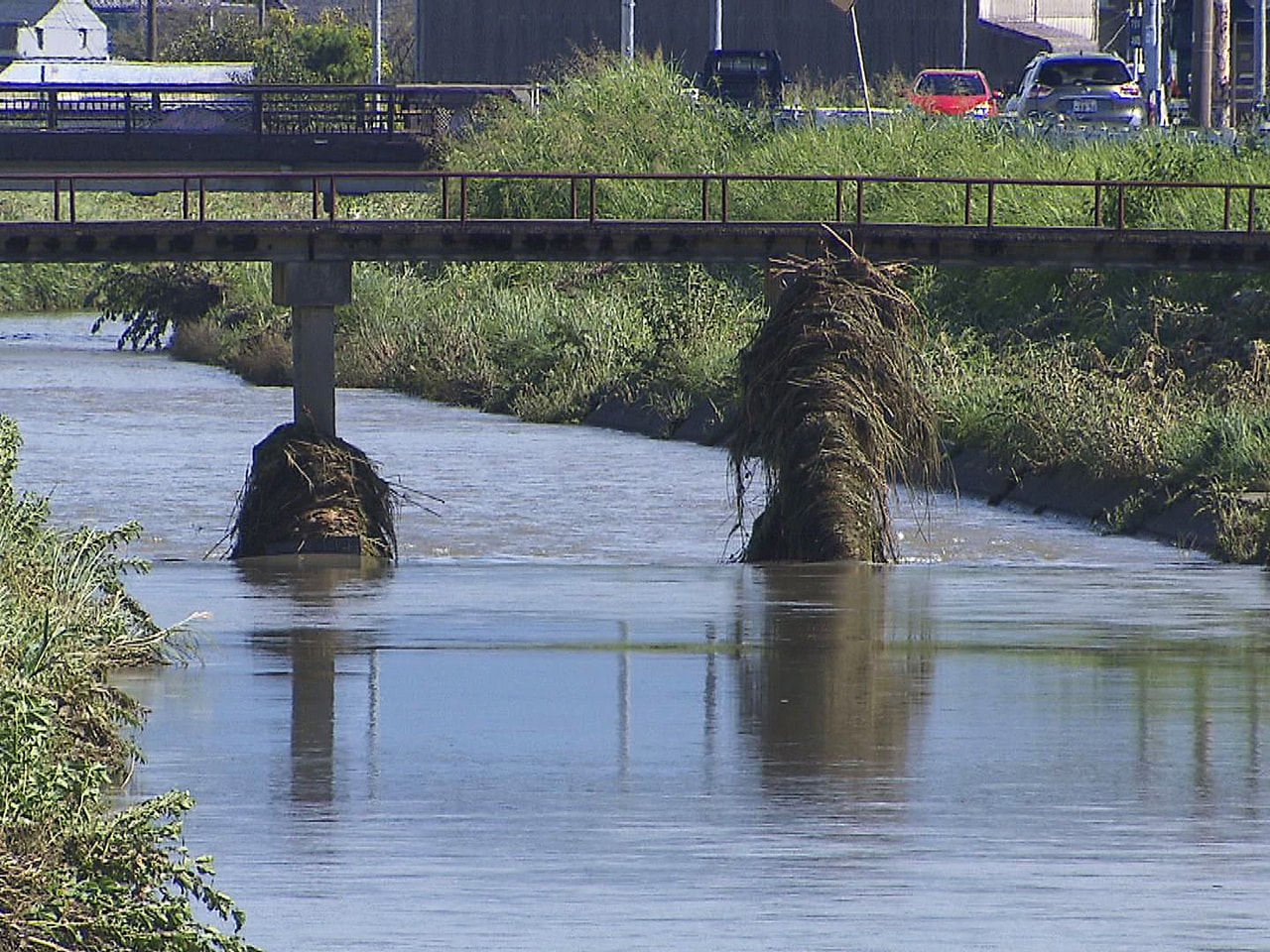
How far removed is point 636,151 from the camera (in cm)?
5206

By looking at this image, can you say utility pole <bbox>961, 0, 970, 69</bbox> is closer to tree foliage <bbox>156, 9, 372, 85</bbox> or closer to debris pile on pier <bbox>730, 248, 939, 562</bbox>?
tree foliage <bbox>156, 9, 372, 85</bbox>

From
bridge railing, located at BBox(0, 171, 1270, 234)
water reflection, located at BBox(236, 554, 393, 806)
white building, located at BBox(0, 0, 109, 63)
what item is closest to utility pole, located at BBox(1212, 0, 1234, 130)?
bridge railing, located at BBox(0, 171, 1270, 234)

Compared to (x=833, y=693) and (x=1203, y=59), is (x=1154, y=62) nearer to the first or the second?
(x=1203, y=59)

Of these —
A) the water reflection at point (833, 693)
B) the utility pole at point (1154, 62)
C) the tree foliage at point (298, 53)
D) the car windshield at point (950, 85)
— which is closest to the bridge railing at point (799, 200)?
the water reflection at point (833, 693)

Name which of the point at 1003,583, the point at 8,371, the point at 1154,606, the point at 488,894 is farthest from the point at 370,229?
the point at 8,371

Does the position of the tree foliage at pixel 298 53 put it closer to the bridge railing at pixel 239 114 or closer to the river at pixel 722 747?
the bridge railing at pixel 239 114

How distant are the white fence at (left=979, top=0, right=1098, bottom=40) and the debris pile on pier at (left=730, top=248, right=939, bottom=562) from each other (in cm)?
5295

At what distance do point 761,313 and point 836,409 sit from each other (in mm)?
22026

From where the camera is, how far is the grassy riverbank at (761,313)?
101ft

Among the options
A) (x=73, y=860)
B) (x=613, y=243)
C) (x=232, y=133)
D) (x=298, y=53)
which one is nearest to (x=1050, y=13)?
(x=298, y=53)

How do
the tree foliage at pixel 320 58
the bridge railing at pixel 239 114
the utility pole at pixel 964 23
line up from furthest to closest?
the tree foliage at pixel 320 58 < the utility pole at pixel 964 23 < the bridge railing at pixel 239 114

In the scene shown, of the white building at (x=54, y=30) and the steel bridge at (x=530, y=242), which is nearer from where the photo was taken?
the steel bridge at (x=530, y=242)

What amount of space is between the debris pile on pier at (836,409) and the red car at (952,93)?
33.2 meters

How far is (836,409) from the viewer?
2327cm
